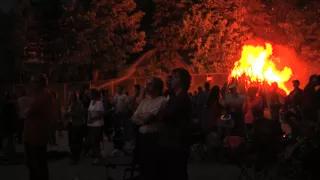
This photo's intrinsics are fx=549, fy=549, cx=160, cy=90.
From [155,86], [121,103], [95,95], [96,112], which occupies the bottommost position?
[96,112]

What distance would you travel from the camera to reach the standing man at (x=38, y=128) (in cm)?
857

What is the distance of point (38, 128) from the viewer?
8.58m

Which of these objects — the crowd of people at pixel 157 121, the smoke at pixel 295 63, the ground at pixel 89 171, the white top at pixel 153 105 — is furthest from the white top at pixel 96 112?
the smoke at pixel 295 63

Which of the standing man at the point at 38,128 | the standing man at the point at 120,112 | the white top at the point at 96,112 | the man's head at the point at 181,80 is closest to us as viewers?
the man's head at the point at 181,80

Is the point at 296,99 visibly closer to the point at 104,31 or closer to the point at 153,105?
the point at 153,105

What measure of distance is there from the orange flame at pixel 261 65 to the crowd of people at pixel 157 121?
1691 centimetres

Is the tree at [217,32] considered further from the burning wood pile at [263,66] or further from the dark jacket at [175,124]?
the dark jacket at [175,124]

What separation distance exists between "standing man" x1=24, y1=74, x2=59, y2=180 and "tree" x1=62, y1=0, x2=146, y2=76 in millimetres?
31214

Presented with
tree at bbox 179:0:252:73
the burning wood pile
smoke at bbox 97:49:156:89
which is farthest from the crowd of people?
smoke at bbox 97:49:156:89

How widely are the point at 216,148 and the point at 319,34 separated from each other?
2395 cm

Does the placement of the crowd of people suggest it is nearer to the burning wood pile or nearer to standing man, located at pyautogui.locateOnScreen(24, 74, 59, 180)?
standing man, located at pyautogui.locateOnScreen(24, 74, 59, 180)

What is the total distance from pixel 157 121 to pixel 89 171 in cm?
573

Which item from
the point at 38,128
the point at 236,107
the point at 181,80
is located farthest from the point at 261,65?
the point at 181,80

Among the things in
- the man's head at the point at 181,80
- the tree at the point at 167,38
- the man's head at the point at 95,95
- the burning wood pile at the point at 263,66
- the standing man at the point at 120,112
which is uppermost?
the tree at the point at 167,38
